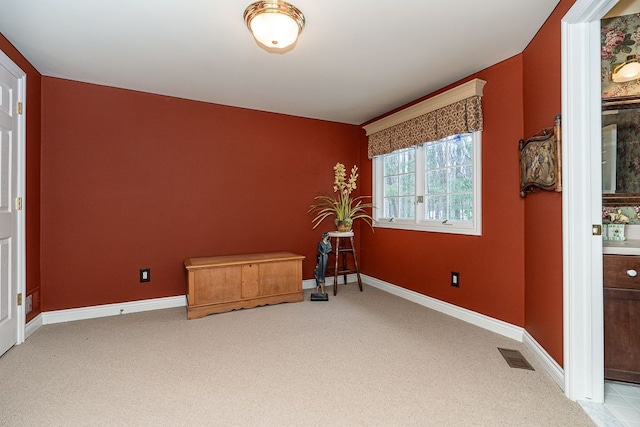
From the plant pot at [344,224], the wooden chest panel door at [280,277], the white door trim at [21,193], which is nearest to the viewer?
the white door trim at [21,193]

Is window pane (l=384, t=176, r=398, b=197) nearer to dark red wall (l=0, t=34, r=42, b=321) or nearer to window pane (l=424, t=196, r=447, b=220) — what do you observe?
window pane (l=424, t=196, r=447, b=220)

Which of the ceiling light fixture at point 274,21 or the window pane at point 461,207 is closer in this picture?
the ceiling light fixture at point 274,21

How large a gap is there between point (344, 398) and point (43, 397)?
166 cm

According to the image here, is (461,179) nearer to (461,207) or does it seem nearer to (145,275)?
(461,207)

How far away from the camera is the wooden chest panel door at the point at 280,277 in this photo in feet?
11.0

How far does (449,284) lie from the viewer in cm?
309

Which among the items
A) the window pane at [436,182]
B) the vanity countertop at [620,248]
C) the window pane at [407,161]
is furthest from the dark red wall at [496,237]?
the window pane at [407,161]

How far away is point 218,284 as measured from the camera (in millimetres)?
3109

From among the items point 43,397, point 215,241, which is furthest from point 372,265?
point 43,397

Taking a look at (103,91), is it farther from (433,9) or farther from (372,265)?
(372,265)

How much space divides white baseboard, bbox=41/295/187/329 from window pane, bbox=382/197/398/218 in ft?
8.59

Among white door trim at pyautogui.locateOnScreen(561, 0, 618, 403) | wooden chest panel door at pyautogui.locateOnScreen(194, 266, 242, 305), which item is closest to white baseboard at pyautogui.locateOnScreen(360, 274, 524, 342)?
white door trim at pyautogui.locateOnScreen(561, 0, 618, 403)

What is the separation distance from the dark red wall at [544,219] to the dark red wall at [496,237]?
101 mm

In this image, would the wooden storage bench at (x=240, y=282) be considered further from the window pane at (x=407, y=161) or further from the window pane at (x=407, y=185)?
the window pane at (x=407, y=161)
